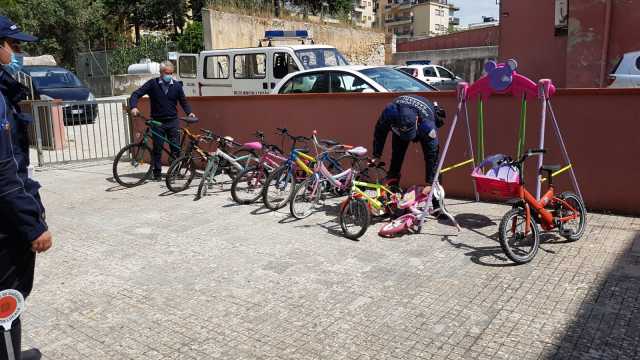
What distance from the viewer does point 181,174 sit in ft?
26.7

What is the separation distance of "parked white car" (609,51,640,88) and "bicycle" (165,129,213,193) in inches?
286

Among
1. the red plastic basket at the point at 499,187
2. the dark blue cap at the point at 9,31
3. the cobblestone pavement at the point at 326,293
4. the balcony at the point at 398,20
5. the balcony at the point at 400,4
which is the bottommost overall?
the cobblestone pavement at the point at 326,293

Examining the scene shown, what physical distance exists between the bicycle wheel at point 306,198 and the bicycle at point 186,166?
7.41 ft

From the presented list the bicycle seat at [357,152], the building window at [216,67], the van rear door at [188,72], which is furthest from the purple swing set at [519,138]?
the van rear door at [188,72]

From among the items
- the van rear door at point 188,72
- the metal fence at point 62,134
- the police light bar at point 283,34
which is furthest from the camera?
the police light bar at point 283,34

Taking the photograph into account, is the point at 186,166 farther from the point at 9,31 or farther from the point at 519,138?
the point at 9,31

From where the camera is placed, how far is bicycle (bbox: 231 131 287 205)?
7.32m

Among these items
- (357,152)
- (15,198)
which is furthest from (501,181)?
(15,198)

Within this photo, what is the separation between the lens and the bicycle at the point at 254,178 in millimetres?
7320

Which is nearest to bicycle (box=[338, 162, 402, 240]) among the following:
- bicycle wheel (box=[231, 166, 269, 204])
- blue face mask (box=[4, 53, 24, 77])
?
bicycle wheel (box=[231, 166, 269, 204])

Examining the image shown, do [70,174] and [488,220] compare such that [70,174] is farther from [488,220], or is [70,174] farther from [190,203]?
[488,220]

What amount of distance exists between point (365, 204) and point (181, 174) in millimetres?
3544

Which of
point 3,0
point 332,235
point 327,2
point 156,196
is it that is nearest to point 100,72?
point 3,0

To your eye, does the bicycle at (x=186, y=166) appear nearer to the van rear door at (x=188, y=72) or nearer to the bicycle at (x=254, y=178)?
the bicycle at (x=254, y=178)
